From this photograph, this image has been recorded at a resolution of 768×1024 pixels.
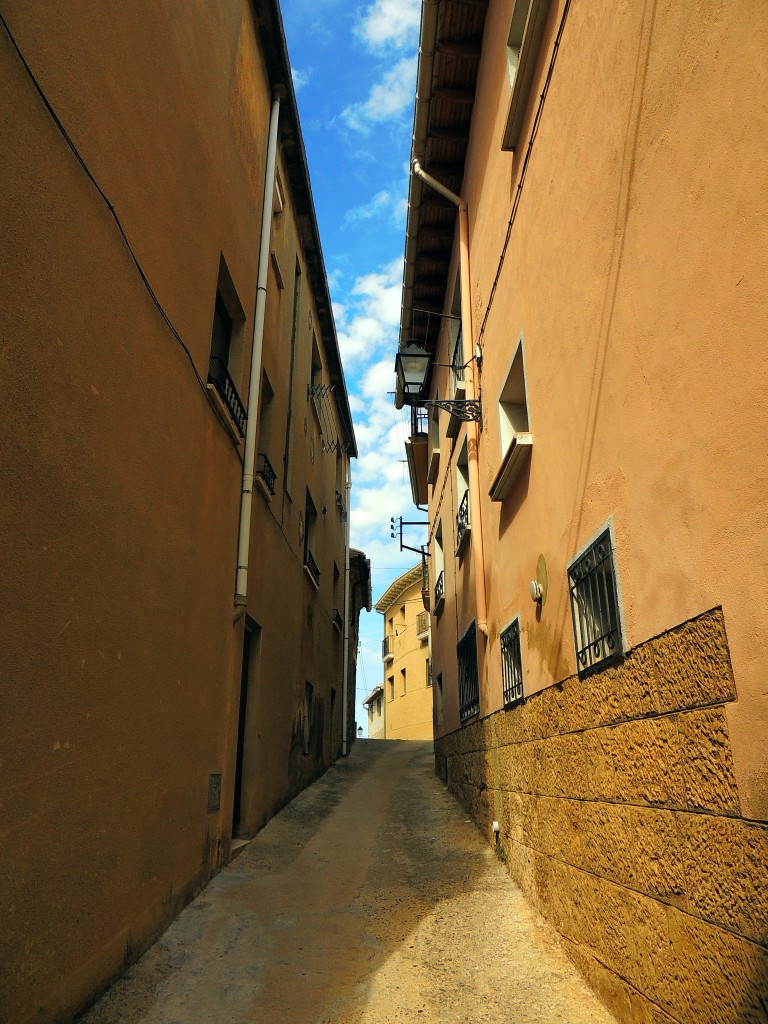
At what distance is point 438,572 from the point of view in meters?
13.2

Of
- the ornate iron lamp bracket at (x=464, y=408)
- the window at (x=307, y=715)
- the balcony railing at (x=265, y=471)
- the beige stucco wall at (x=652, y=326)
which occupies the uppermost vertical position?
the ornate iron lamp bracket at (x=464, y=408)

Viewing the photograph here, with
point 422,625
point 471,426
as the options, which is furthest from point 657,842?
point 422,625

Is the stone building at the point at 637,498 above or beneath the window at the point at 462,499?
beneath

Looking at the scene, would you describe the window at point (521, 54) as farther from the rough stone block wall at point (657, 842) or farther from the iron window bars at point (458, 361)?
the rough stone block wall at point (657, 842)

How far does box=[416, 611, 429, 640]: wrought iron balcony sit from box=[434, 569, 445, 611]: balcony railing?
706 inches

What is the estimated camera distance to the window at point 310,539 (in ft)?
39.0

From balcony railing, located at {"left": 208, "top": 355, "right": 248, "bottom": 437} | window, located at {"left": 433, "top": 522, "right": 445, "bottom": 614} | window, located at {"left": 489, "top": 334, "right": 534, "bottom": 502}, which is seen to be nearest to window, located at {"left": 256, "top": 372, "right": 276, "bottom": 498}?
balcony railing, located at {"left": 208, "top": 355, "right": 248, "bottom": 437}

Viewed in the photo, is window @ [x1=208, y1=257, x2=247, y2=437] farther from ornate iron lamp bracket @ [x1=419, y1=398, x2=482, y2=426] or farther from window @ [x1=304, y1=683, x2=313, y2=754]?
window @ [x1=304, y1=683, x2=313, y2=754]

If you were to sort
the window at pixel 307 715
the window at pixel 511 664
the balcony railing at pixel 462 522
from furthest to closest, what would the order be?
the window at pixel 307 715 < the balcony railing at pixel 462 522 < the window at pixel 511 664

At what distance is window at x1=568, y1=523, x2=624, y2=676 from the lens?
3.71 metres

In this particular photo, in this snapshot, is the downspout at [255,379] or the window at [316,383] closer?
the downspout at [255,379]

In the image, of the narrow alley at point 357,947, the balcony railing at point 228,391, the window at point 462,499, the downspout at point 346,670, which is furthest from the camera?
the downspout at point 346,670

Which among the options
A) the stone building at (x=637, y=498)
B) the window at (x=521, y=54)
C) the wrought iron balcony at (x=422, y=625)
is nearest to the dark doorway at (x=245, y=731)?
the stone building at (x=637, y=498)

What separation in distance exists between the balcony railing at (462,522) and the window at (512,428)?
1.99m
